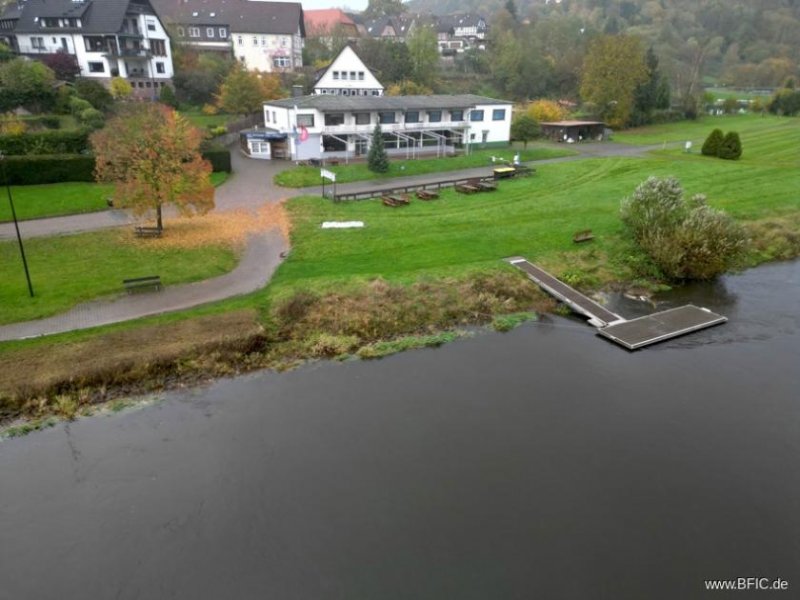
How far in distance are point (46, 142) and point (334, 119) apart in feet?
72.2

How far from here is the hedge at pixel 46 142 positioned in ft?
127

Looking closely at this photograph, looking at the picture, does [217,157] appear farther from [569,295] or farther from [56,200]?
[569,295]

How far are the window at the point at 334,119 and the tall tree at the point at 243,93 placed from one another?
1266 cm

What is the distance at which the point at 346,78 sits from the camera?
62.5m

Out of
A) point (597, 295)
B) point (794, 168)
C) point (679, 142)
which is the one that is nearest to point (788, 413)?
point (597, 295)

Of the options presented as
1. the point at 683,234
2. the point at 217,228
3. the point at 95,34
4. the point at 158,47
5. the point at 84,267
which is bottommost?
the point at 84,267

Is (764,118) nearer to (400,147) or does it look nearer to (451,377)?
(400,147)

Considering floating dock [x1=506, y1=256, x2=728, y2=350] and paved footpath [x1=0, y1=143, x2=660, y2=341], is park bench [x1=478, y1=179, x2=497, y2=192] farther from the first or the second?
floating dock [x1=506, y1=256, x2=728, y2=350]

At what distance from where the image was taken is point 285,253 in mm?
27688

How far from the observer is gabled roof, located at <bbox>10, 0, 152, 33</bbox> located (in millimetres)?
59062

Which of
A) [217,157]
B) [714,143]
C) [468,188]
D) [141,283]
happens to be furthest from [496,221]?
[714,143]

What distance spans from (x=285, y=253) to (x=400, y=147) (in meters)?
28.3

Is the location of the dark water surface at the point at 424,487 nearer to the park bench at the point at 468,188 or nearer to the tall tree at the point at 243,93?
the park bench at the point at 468,188

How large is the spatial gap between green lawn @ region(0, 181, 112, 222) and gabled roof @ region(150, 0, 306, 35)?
49.6 metres
